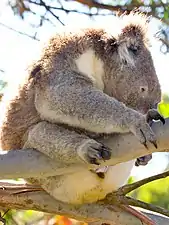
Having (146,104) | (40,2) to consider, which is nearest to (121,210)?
(146,104)

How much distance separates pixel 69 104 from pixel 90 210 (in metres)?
0.44

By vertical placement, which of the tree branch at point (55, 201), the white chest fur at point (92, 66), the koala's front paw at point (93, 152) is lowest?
the tree branch at point (55, 201)

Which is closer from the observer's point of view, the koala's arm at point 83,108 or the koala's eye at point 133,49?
the koala's arm at point 83,108

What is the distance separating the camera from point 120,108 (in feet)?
6.72

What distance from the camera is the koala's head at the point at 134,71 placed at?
234 centimetres

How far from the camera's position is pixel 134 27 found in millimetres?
2486

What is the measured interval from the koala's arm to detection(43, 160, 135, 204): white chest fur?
275 mm

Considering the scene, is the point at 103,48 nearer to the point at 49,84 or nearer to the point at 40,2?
the point at 49,84

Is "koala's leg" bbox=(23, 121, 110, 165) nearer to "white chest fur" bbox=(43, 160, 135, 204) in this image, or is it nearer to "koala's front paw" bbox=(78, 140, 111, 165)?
"koala's front paw" bbox=(78, 140, 111, 165)

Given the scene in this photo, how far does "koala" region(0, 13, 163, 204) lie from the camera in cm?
210

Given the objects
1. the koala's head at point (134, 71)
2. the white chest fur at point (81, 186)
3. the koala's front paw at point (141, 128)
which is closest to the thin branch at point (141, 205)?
the white chest fur at point (81, 186)

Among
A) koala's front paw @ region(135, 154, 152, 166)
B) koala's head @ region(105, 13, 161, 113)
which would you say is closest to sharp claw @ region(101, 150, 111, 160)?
koala's front paw @ region(135, 154, 152, 166)

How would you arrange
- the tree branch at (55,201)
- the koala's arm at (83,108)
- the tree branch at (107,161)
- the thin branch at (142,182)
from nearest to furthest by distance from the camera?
the tree branch at (107,161) → the tree branch at (55,201) → the koala's arm at (83,108) → the thin branch at (142,182)

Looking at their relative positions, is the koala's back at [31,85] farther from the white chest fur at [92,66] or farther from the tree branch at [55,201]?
the tree branch at [55,201]
